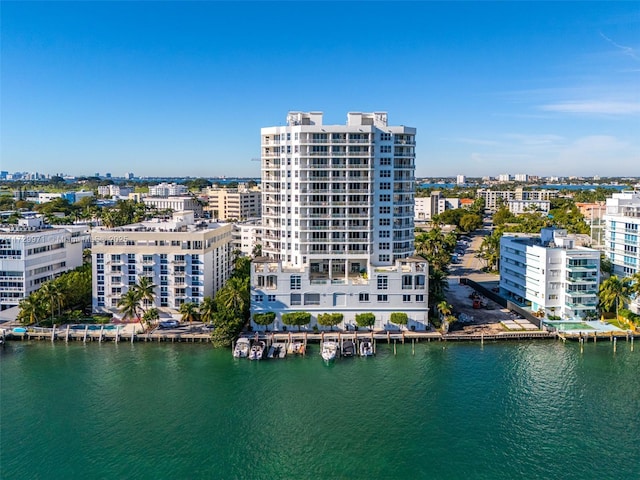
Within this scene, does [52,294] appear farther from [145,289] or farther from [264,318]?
[264,318]

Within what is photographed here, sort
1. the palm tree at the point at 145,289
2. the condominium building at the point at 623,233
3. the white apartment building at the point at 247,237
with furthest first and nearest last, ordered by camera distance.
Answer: the white apartment building at the point at 247,237
the condominium building at the point at 623,233
the palm tree at the point at 145,289

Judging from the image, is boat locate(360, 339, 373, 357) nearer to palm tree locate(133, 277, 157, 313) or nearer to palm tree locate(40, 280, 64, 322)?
palm tree locate(133, 277, 157, 313)

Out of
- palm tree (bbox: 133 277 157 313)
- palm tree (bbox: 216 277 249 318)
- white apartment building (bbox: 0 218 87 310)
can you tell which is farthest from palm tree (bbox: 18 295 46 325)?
palm tree (bbox: 216 277 249 318)

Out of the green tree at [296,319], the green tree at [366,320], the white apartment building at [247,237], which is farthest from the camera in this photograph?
the white apartment building at [247,237]

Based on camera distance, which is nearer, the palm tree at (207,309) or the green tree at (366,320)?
the green tree at (366,320)

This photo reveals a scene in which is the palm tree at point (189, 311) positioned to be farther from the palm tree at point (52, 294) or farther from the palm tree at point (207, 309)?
the palm tree at point (52, 294)

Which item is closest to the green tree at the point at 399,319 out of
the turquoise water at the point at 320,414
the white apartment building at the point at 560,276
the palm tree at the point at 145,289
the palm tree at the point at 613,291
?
the turquoise water at the point at 320,414
